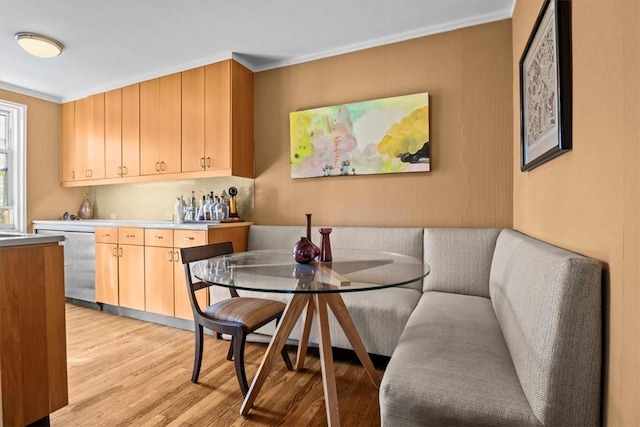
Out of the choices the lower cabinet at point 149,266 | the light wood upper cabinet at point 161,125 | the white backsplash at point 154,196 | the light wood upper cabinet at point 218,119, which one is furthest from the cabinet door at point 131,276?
the light wood upper cabinet at point 218,119

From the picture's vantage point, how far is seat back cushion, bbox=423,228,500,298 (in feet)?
7.48

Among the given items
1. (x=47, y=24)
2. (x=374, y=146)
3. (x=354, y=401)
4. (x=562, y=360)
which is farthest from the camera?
(x=374, y=146)

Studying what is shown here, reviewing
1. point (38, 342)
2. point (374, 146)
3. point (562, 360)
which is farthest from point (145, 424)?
point (374, 146)

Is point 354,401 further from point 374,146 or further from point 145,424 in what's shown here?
point 374,146

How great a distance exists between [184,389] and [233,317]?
22.3 inches

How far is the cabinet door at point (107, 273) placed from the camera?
3307mm

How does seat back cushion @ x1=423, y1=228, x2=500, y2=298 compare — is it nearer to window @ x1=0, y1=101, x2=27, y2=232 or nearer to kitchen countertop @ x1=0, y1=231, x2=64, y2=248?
kitchen countertop @ x1=0, y1=231, x2=64, y2=248

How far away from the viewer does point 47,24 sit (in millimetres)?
2547

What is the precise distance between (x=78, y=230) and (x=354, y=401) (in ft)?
11.3

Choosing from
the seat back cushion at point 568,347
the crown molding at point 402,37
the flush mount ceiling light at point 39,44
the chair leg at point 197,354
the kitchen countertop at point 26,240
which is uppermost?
the crown molding at point 402,37

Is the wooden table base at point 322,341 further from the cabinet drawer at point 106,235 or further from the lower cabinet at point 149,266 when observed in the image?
the cabinet drawer at point 106,235

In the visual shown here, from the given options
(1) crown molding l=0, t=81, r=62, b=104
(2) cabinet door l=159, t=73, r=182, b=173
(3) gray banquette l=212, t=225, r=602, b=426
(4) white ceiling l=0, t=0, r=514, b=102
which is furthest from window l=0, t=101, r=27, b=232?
(3) gray banquette l=212, t=225, r=602, b=426

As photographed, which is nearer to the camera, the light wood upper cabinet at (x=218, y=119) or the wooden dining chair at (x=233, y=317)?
the wooden dining chair at (x=233, y=317)

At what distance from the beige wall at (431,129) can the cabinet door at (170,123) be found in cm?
95
